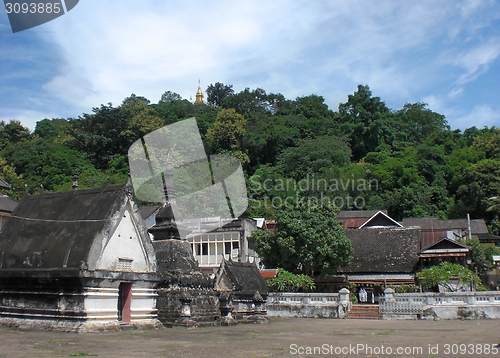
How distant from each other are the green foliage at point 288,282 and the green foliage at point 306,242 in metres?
1.17

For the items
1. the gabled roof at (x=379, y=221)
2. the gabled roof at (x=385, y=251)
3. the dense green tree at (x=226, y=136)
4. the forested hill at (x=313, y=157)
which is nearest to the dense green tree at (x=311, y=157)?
the forested hill at (x=313, y=157)

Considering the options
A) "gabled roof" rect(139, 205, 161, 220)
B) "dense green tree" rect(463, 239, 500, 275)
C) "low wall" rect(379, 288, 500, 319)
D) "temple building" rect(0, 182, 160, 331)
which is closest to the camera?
"temple building" rect(0, 182, 160, 331)

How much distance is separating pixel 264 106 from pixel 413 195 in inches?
1104

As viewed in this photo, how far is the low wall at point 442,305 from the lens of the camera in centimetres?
2064

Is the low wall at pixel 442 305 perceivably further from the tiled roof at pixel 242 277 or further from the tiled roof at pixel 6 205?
the tiled roof at pixel 6 205

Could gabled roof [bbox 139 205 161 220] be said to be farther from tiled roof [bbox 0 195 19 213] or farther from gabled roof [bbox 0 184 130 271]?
gabled roof [bbox 0 184 130 271]

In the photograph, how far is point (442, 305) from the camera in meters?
21.6

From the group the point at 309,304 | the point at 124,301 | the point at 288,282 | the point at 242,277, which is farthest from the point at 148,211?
the point at 124,301

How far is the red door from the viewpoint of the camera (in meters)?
14.7

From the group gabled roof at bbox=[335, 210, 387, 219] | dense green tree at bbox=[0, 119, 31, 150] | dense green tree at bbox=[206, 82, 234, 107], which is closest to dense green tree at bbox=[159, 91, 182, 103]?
dense green tree at bbox=[206, 82, 234, 107]

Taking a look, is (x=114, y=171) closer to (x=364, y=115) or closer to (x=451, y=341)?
(x=364, y=115)

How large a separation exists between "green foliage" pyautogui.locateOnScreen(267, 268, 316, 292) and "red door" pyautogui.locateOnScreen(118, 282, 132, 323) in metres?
13.3

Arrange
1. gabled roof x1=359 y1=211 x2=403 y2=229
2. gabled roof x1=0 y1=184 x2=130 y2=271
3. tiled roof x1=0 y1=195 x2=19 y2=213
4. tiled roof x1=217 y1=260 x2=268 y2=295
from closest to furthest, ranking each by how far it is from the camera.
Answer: gabled roof x1=0 y1=184 x2=130 y2=271, tiled roof x1=217 y1=260 x2=268 y2=295, tiled roof x1=0 y1=195 x2=19 y2=213, gabled roof x1=359 y1=211 x2=403 y2=229

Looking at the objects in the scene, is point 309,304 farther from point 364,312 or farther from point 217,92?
point 217,92
